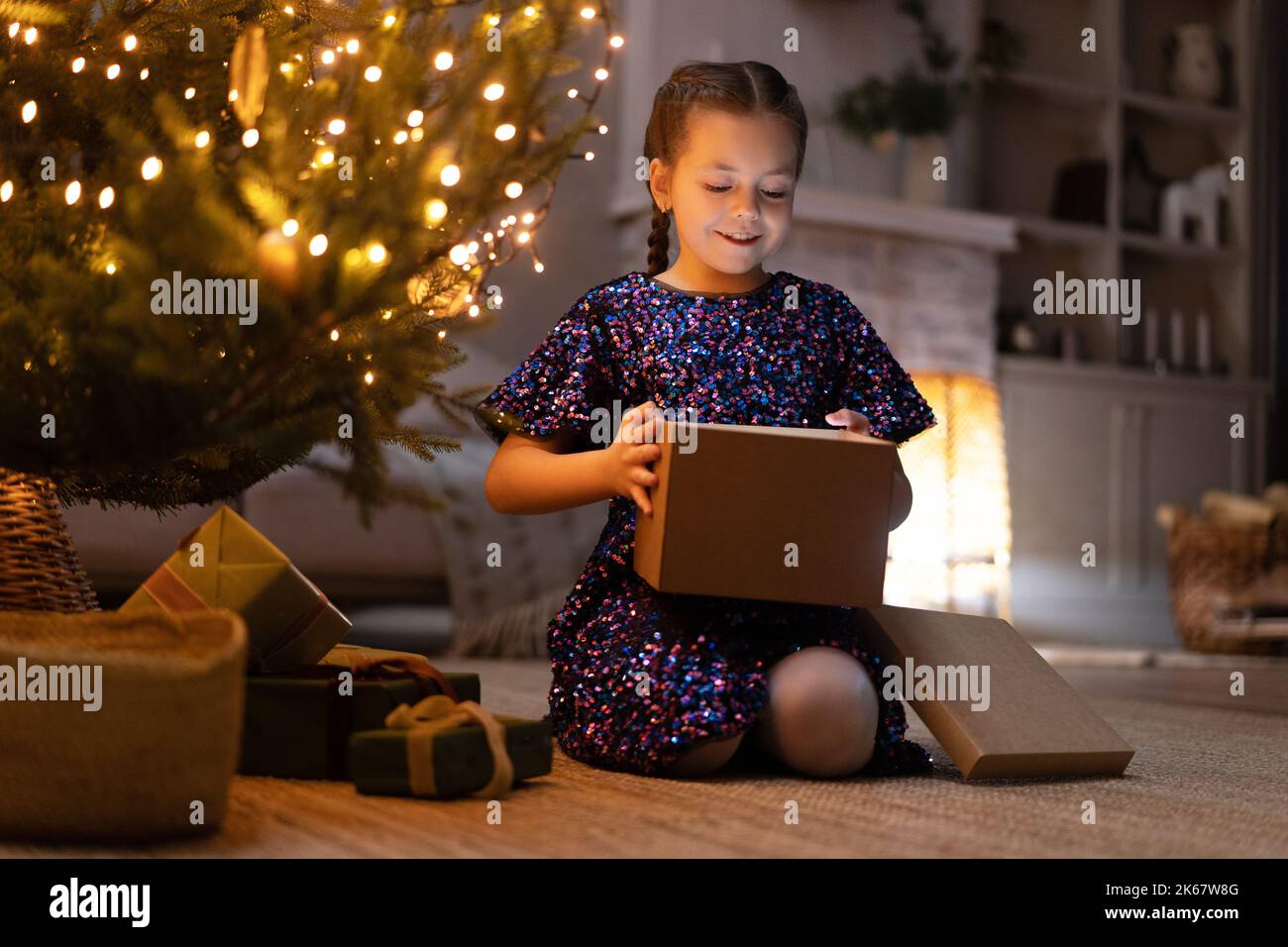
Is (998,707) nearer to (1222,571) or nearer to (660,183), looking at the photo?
(660,183)

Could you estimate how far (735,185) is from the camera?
4.13 feet

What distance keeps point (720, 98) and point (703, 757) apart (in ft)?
1.89

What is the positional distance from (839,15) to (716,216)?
337cm

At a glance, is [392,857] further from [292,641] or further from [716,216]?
[716,216]

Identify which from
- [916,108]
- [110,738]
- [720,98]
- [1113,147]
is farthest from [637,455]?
[1113,147]

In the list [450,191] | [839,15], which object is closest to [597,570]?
[450,191]

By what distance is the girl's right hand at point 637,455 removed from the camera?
114 centimetres

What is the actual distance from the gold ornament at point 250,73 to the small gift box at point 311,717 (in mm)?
435

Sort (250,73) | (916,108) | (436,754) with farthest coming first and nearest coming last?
1. (916,108)
2. (436,754)
3. (250,73)

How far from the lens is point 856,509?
1148 millimetres

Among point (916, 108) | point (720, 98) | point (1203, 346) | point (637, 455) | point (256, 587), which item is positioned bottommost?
point (256, 587)

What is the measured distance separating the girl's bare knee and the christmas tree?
314 millimetres

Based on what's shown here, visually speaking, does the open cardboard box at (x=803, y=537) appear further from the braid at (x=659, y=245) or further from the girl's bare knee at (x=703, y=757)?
the braid at (x=659, y=245)

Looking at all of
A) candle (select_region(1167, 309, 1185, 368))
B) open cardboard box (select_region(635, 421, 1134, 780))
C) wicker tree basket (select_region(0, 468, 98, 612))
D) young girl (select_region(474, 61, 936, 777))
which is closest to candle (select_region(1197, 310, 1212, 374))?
candle (select_region(1167, 309, 1185, 368))
